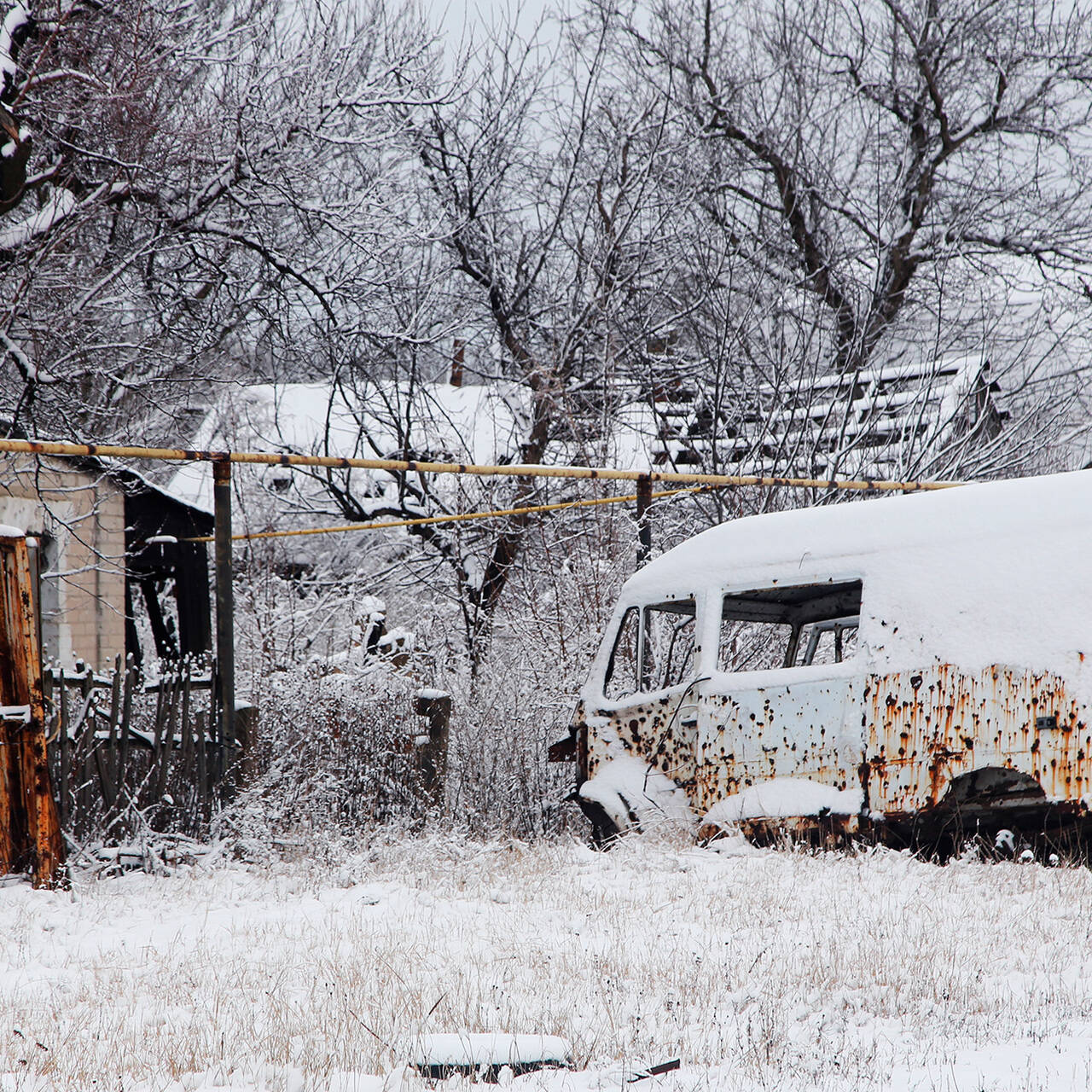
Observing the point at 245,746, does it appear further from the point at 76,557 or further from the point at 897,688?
the point at 76,557

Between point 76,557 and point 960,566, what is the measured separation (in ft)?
41.7

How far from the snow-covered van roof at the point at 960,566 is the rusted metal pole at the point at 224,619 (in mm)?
3202

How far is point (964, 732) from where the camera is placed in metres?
5.61

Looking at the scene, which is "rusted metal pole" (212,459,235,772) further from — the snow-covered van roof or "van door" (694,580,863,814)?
the snow-covered van roof

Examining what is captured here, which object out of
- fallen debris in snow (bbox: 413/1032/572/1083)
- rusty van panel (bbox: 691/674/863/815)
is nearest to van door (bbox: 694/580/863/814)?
rusty van panel (bbox: 691/674/863/815)

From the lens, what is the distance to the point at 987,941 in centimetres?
432

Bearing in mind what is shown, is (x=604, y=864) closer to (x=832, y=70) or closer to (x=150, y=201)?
(x=150, y=201)

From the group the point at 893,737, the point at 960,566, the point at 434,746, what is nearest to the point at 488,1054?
the point at 893,737

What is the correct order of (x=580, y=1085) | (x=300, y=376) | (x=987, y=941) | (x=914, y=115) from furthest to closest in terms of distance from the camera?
(x=914, y=115)
(x=300, y=376)
(x=987, y=941)
(x=580, y=1085)

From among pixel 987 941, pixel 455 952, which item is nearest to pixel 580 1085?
pixel 455 952

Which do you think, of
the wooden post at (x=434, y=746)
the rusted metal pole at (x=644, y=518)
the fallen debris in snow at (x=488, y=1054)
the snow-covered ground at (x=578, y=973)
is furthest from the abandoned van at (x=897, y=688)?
the fallen debris in snow at (x=488, y=1054)

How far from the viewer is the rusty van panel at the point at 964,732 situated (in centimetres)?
534

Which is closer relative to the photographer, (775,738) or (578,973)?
(578,973)

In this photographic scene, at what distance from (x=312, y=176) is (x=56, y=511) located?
6.17 metres
